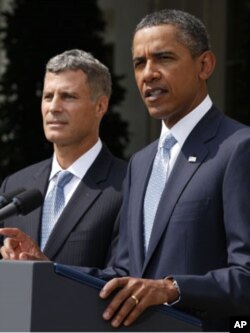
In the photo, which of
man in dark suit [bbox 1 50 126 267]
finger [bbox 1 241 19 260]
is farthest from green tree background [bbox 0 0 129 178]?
finger [bbox 1 241 19 260]

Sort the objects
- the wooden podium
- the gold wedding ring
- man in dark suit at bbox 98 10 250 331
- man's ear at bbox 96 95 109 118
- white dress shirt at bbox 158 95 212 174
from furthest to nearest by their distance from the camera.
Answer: man's ear at bbox 96 95 109 118 → white dress shirt at bbox 158 95 212 174 → man in dark suit at bbox 98 10 250 331 → the gold wedding ring → the wooden podium

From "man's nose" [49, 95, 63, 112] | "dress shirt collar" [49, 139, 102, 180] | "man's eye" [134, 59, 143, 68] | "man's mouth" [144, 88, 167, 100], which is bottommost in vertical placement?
"dress shirt collar" [49, 139, 102, 180]

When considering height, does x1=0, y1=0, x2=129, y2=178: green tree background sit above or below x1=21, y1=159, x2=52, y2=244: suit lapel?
above

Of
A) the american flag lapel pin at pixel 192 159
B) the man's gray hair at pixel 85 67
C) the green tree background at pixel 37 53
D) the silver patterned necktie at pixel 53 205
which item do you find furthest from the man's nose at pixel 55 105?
the green tree background at pixel 37 53

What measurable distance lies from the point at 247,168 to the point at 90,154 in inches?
53.2

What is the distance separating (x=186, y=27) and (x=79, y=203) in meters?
1.07

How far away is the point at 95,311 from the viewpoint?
2.54 m

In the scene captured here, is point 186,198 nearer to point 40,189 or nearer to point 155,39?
point 155,39

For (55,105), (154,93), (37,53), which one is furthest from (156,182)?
(37,53)

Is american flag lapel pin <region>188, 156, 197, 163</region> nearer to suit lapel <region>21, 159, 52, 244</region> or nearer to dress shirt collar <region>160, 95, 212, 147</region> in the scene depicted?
dress shirt collar <region>160, 95, 212, 147</region>

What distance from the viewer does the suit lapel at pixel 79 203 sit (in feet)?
13.0

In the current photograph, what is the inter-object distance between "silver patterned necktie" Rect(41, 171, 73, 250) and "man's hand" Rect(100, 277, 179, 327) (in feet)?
4.80

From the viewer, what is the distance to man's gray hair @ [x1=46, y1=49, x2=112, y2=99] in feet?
14.0

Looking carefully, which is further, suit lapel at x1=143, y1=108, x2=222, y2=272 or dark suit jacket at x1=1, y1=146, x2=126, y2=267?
dark suit jacket at x1=1, y1=146, x2=126, y2=267
